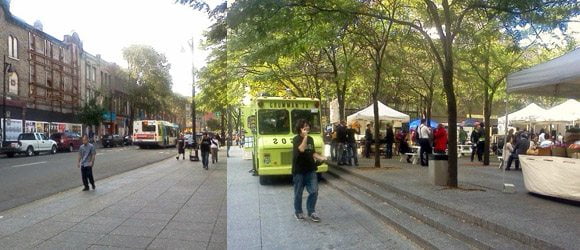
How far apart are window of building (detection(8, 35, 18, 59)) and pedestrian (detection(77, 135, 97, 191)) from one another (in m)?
19.4

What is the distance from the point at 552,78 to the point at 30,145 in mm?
30615

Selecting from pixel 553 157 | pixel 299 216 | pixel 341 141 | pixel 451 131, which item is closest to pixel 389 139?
pixel 341 141

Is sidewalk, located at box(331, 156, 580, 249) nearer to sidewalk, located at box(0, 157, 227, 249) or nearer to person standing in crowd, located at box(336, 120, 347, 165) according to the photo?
sidewalk, located at box(0, 157, 227, 249)

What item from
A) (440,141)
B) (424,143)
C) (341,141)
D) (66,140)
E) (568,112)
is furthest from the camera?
(66,140)

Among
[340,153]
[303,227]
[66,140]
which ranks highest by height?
[66,140]

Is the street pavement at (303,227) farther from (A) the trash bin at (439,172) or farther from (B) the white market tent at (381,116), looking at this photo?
(B) the white market tent at (381,116)

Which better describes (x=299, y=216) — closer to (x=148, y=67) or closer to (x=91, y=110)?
(x=148, y=67)

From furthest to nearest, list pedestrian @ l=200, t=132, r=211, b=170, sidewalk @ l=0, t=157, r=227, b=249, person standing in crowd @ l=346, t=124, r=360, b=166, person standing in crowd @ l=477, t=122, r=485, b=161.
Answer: pedestrian @ l=200, t=132, r=211, b=170 → person standing in crowd @ l=477, t=122, r=485, b=161 → person standing in crowd @ l=346, t=124, r=360, b=166 → sidewalk @ l=0, t=157, r=227, b=249

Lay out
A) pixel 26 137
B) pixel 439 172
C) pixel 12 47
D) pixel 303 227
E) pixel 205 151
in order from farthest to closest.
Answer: pixel 26 137 → pixel 12 47 → pixel 205 151 → pixel 439 172 → pixel 303 227

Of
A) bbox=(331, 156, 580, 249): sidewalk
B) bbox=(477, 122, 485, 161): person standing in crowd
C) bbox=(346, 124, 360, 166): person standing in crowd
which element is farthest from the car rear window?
bbox=(477, 122, 485, 161): person standing in crowd

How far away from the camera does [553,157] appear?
8828 millimetres

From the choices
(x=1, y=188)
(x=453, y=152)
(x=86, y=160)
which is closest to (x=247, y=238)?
(x=453, y=152)

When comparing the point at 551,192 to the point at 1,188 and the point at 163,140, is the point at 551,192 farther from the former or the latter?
the point at 163,140

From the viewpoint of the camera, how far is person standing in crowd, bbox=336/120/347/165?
16656 millimetres
